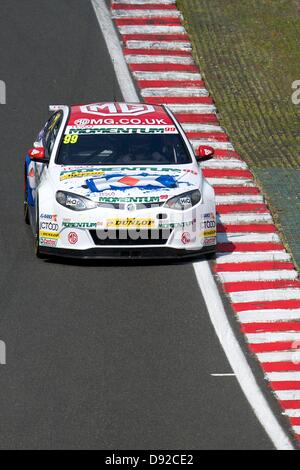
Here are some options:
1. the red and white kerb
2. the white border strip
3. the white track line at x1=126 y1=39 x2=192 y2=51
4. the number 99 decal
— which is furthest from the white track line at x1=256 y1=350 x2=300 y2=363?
the white track line at x1=126 y1=39 x2=192 y2=51

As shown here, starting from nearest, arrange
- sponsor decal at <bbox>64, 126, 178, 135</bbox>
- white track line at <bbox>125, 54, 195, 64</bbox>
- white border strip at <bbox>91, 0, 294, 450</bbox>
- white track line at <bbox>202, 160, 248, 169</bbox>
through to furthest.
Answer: white border strip at <bbox>91, 0, 294, 450</bbox>, sponsor decal at <bbox>64, 126, 178, 135</bbox>, white track line at <bbox>202, 160, 248, 169</bbox>, white track line at <bbox>125, 54, 195, 64</bbox>

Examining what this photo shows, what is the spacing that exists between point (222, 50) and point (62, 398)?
11.2 m

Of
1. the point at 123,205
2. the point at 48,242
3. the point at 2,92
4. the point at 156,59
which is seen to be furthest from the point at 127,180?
the point at 156,59

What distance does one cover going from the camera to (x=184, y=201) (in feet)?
41.4

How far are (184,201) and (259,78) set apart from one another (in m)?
6.97

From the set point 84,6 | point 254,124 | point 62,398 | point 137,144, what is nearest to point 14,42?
point 84,6

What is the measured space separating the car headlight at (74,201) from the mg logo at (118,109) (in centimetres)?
174

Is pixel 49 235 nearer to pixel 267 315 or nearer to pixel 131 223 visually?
pixel 131 223

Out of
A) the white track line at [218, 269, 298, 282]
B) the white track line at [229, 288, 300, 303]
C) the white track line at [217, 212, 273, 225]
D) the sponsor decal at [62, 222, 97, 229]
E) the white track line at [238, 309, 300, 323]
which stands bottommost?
the white track line at [217, 212, 273, 225]

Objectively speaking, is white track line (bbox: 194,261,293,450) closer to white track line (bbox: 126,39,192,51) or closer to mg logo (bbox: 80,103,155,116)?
mg logo (bbox: 80,103,155,116)

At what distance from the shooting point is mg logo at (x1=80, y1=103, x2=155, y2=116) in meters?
14.1

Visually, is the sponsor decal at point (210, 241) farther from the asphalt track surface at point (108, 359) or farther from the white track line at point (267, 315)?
the white track line at point (267, 315)

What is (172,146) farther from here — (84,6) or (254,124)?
(84,6)

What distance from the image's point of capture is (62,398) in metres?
9.65
